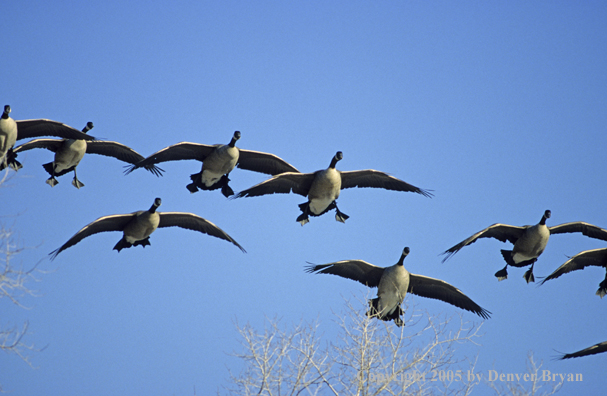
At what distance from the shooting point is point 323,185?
57.3 ft

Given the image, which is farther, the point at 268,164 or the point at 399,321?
the point at 268,164

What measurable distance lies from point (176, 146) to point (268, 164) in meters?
2.83

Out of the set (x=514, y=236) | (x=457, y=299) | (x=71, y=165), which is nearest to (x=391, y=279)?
(x=457, y=299)

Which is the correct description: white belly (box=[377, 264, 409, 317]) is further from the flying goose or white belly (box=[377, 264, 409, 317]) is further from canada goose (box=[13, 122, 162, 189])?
canada goose (box=[13, 122, 162, 189])

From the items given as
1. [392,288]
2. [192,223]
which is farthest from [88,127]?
[392,288]

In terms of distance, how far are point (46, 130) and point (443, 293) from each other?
1236 cm

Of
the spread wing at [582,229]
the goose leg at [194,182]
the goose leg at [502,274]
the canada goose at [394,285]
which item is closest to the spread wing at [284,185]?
the goose leg at [194,182]

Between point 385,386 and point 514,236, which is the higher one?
point 514,236

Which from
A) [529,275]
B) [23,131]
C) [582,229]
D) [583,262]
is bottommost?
[529,275]

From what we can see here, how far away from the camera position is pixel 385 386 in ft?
41.5

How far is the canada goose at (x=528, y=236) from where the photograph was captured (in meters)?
17.7

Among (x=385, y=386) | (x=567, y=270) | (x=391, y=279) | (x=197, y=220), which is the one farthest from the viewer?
(x=567, y=270)

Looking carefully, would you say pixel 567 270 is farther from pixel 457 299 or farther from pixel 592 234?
pixel 457 299

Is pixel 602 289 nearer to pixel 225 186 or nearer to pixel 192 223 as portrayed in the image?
pixel 225 186
